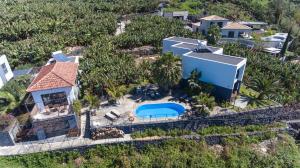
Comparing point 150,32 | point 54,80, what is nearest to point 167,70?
point 54,80

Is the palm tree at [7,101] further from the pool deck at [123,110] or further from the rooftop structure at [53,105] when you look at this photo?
the pool deck at [123,110]

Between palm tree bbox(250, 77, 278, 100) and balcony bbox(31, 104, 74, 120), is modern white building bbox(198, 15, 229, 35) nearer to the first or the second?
palm tree bbox(250, 77, 278, 100)

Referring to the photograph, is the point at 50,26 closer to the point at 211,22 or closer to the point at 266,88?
the point at 211,22

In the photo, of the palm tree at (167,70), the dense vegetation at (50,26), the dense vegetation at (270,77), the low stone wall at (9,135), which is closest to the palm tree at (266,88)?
the dense vegetation at (270,77)

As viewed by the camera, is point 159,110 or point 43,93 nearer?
point 43,93

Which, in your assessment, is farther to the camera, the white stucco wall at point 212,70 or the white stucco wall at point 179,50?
the white stucco wall at point 179,50

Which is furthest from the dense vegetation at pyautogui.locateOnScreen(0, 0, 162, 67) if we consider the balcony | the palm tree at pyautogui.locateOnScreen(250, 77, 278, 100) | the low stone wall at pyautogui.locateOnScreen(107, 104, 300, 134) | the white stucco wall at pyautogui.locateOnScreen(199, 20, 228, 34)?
the palm tree at pyautogui.locateOnScreen(250, 77, 278, 100)
